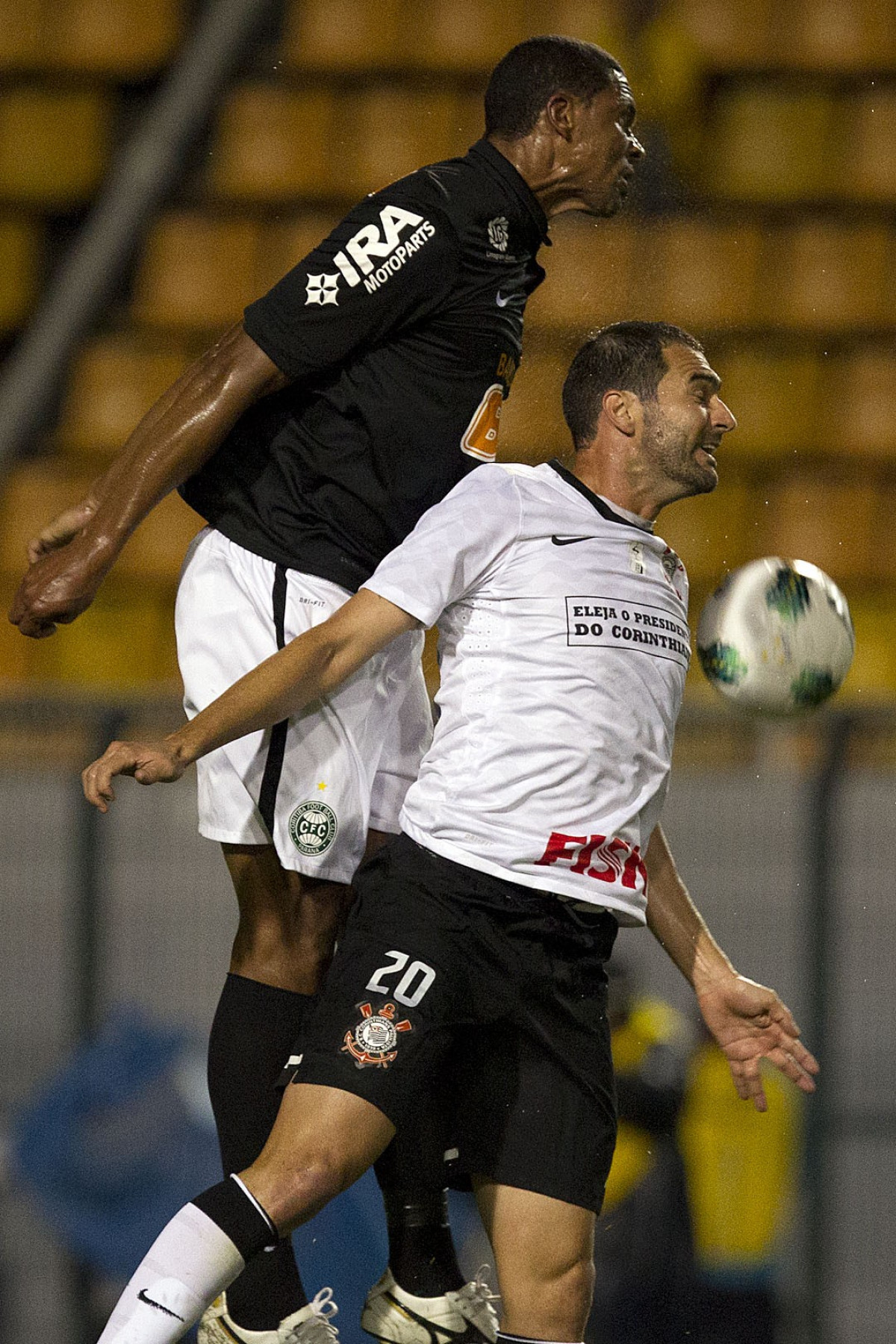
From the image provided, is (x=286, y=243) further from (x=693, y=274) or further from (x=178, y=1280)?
(x=178, y=1280)

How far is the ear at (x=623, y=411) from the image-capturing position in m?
2.37

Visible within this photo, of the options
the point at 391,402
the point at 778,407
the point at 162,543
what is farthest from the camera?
the point at 778,407

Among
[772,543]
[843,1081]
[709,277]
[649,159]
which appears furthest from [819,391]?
[649,159]

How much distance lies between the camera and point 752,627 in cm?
242

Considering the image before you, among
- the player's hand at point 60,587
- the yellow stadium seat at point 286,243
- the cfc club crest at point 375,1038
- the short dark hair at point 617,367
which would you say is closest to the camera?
the cfc club crest at point 375,1038

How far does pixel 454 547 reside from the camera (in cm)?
225

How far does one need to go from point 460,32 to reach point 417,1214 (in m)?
4.03

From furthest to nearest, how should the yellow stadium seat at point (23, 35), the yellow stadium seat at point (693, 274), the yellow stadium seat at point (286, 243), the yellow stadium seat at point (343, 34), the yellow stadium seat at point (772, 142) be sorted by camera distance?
the yellow stadium seat at point (23, 35), the yellow stadium seat at point (772, 142), the yellow stadium seat at point (343, 34), the yellow stadium seat at point (286, 243), the yellow stadium seat at point (693, 274)

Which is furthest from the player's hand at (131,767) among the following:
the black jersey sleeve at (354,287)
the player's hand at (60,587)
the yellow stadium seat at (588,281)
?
the yellow stadium seat at (588,281)

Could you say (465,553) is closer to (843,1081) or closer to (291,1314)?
(291,1314)

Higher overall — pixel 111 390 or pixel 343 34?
pixel 343 34

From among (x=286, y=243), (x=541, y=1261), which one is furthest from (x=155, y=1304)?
(x=286, y=243)

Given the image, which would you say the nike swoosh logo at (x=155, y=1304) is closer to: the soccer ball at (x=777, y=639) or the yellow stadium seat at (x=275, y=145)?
the soccer ball at (x=777, y=639)

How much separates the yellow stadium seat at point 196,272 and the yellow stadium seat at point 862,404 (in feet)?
5.86
